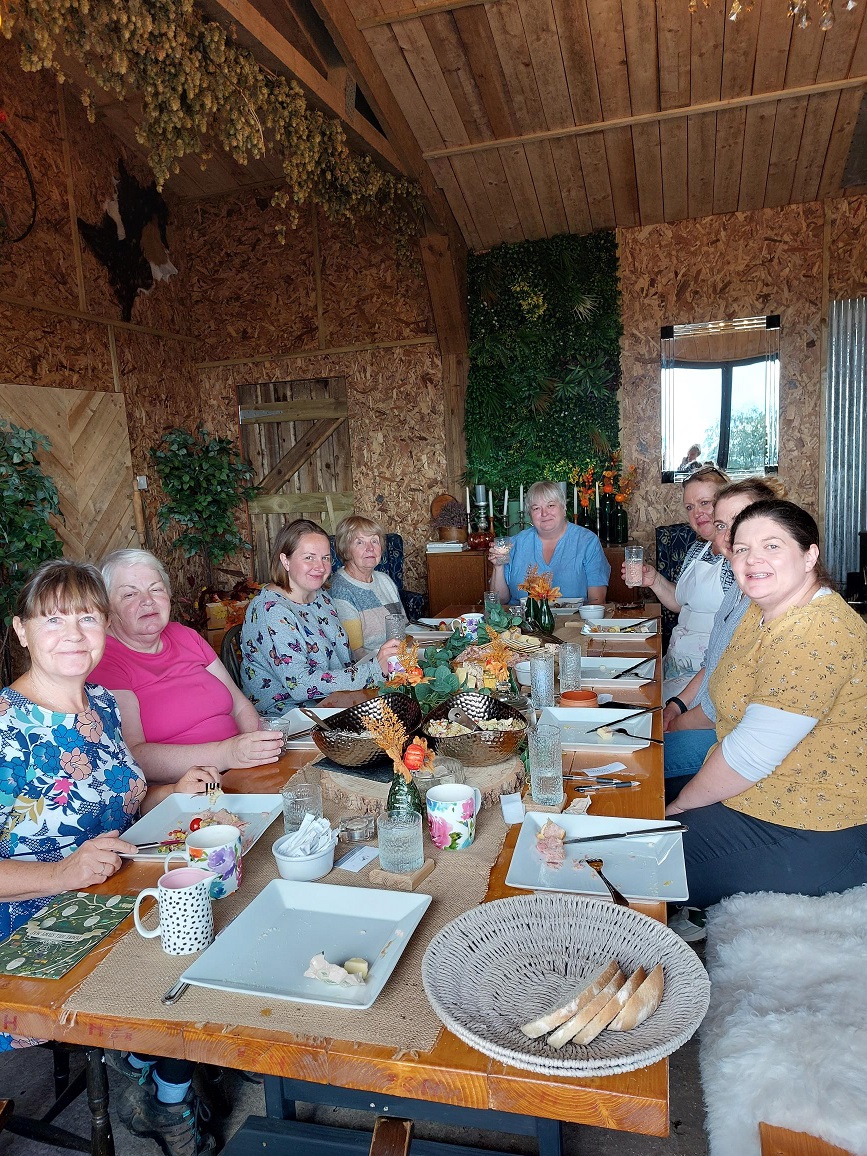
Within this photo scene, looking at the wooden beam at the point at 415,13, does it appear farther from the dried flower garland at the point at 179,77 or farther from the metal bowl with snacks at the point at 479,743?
the metal bowl with snacks at the point at 479,743

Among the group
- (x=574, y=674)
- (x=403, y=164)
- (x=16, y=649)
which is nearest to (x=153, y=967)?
(x=574, y=674)

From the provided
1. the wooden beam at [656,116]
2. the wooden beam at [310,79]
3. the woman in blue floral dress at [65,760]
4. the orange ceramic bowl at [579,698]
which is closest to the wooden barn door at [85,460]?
the wooden beam at [310,79]

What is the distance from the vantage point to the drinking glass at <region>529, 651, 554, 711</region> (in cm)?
210

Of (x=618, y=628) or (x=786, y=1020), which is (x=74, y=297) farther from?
(x=786, y=1020)

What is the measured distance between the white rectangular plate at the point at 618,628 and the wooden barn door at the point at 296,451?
404 cm

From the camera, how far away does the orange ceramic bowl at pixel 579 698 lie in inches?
88.5

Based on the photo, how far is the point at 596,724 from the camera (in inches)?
83.0

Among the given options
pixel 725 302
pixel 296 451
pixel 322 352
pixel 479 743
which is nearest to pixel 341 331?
pixel 322 352

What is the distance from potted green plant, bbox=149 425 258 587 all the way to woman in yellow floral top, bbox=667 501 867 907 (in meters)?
5.81

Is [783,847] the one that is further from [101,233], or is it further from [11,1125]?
[101,233]

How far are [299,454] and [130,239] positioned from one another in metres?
2.25

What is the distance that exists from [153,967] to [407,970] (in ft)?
1.25

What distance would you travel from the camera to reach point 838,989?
4.63 feet

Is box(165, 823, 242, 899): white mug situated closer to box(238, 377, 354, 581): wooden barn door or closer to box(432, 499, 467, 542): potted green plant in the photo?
box(432, 499, 467, 542): potted green plant
